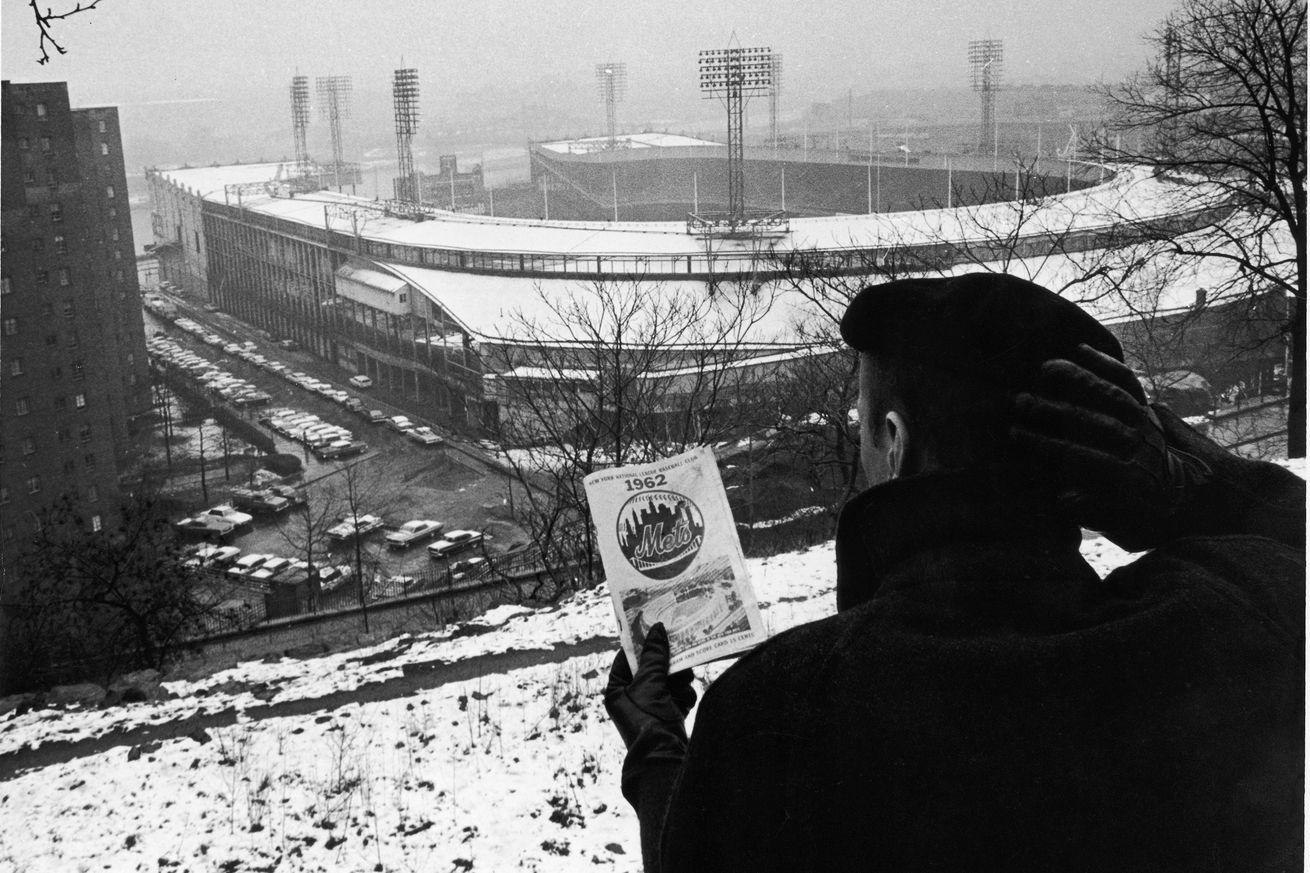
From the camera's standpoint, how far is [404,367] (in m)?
A: 11.2

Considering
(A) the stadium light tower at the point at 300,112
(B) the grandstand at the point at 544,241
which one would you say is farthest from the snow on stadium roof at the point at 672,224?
(A) the stadium light tower at the point at 300,112

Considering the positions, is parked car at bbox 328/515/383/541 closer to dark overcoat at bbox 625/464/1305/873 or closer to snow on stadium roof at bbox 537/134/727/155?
snow on stadium roof at bbox 537/134/727/155

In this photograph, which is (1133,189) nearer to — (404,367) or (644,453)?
(644,453)

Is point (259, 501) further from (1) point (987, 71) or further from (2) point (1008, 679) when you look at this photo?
(2) point (1008, 679)

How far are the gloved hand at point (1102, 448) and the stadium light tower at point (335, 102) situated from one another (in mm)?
10012

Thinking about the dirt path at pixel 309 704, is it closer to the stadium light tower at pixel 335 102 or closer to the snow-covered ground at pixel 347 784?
the snow-covered ground at pixel 347 784

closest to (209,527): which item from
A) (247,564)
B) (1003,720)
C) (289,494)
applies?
(247,564)

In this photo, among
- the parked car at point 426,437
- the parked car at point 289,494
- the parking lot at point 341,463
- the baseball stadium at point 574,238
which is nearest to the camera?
the baseball stadium at point 574,238

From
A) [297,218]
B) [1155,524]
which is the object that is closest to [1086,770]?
[1155,524]

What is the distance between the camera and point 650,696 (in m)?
1.23

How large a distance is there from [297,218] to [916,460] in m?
12.6

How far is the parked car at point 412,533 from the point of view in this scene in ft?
34.4

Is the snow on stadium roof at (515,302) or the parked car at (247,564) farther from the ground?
the snow on stadium roof at (515,302)

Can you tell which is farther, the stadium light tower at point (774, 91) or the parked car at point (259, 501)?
the parked car at point (259, 501)
